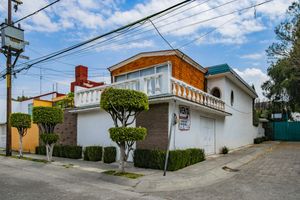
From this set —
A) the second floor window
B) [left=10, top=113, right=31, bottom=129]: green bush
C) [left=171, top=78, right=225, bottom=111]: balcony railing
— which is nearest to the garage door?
[left=171, top=78, right=225, bottom=111]: balcony railing

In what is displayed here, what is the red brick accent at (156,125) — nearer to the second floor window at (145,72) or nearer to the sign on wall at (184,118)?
the sign on wall at (184,118)

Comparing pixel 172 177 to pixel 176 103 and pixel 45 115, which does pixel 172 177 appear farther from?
pixel 45 115

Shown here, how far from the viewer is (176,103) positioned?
11.9 metres

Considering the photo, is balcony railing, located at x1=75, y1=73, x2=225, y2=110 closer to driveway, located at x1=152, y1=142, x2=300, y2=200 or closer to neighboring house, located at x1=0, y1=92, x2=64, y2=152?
driveway, located at x1=152, y1=142, x2=300, y2=200

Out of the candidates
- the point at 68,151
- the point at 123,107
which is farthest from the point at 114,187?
the point at 68,151

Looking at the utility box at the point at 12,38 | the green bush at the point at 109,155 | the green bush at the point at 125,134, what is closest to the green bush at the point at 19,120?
the utility box at the point at 12,38

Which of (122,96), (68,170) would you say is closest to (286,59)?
(122,96)

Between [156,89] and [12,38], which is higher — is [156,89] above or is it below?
below

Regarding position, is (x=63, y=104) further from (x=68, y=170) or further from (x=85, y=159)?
(x=68, y=170)

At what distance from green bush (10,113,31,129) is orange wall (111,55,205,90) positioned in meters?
6.04

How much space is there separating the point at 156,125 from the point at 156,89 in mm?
1577

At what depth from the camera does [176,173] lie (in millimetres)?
10078

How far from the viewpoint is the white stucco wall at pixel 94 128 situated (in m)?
14.2

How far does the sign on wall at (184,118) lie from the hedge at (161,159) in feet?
3.80
